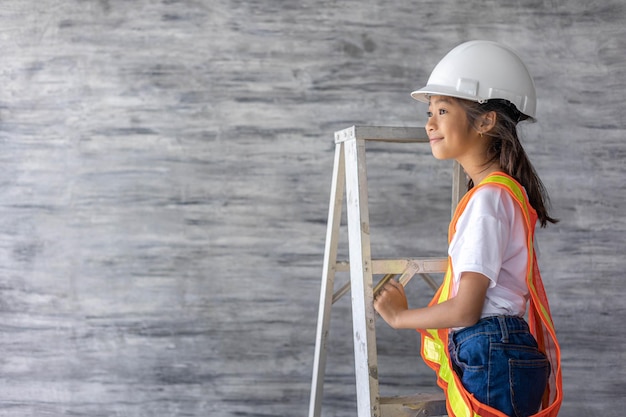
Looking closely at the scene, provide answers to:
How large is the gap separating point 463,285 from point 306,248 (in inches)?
44.1

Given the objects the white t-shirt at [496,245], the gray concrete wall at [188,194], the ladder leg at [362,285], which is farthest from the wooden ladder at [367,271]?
the gray concrete wall at [188,194]

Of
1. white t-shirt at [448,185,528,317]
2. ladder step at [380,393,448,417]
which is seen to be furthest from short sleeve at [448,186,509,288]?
ladder step at [380,393,448,417]

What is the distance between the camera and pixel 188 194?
101 inches

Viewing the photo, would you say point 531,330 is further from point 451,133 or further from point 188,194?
point 188,194

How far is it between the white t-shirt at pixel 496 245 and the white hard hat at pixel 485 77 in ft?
0.80

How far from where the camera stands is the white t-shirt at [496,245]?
1539 millimetres

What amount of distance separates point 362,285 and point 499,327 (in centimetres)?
37

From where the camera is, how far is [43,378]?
2.58m

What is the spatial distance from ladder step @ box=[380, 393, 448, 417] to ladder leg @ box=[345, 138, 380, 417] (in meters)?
0.04

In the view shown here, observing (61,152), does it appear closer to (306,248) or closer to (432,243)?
(306,248)

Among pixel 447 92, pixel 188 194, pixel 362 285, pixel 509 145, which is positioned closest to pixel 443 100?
pixel 447 92

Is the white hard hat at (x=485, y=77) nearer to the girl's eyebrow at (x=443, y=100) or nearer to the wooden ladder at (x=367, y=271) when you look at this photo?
the girl's eyebrow at (x=443, y=100)

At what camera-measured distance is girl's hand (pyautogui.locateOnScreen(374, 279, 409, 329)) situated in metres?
1.72

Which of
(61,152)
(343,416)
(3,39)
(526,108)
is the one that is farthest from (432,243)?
→ (3,39)
